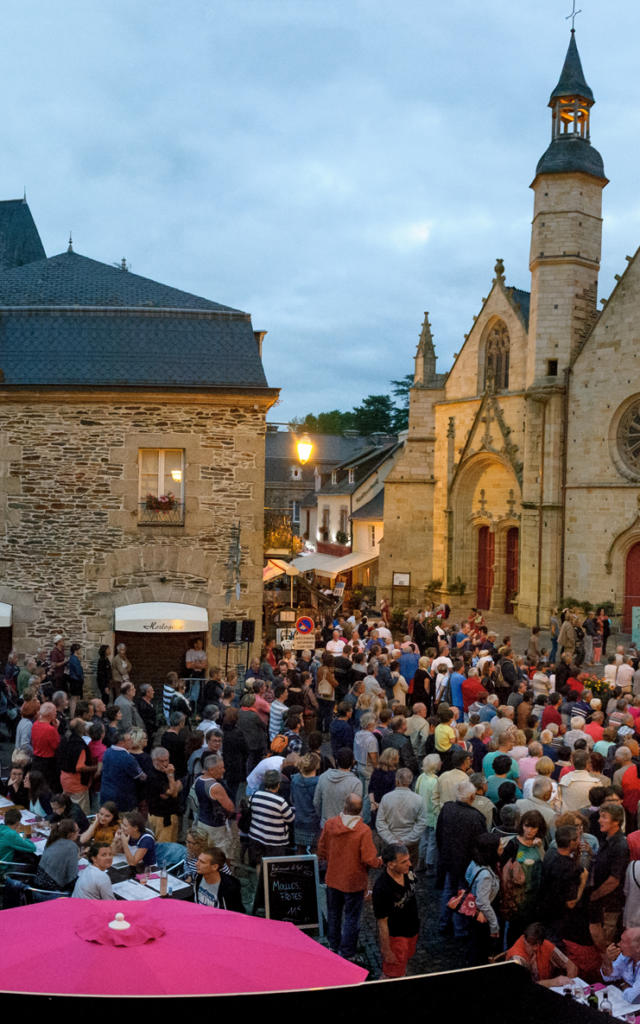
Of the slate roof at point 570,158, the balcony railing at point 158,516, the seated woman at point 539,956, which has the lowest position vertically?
the seated woman at point 539,956

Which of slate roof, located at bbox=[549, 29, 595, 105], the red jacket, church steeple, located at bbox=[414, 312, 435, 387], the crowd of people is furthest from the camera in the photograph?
church steeple, located at bbox=[414, 312, 435, 387]

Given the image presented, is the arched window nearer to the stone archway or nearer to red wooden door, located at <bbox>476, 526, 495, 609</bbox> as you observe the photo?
the stone archway

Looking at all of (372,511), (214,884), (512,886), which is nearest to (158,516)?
(214,884)

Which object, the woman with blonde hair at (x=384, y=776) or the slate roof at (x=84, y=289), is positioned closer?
the woman with blonde hair at (x=384, y=776)

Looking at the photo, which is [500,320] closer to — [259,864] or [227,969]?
[259,864]

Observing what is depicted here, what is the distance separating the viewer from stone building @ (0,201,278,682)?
619 inches

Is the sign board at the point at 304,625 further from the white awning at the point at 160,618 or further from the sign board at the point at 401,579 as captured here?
the sign board at the point at 401,579

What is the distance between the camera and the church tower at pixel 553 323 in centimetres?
2584

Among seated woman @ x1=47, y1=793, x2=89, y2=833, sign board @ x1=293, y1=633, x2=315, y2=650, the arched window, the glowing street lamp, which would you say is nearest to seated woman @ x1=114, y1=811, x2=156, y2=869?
seated woman @ x1=47, y1=793, x2=89, y2=833

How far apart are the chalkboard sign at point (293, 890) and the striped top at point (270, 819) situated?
40 centimetres

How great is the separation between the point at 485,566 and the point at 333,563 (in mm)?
8489

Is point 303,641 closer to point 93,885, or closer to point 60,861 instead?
point 60,861

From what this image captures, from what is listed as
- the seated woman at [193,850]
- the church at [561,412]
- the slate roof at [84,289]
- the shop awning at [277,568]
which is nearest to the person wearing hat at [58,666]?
the slate roof at [84,289]

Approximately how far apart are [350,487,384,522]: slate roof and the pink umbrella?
34281 mm
